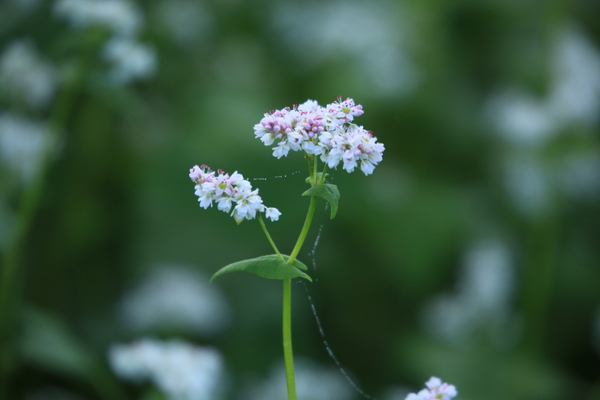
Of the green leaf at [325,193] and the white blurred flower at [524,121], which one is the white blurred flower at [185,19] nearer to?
the white blurred flower at [524,121]

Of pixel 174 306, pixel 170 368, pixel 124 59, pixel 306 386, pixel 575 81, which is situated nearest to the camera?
pixel 170 368

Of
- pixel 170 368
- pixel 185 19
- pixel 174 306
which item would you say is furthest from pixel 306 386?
pixel 185 19

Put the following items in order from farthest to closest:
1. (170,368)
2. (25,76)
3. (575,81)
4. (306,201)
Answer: (575,81)
(306,201)
(25,76)
(170,368)

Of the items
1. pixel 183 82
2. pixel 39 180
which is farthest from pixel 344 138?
pixel 183 82

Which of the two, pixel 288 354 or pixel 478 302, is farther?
pixel 478 302

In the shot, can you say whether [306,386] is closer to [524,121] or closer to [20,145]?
[20,145]

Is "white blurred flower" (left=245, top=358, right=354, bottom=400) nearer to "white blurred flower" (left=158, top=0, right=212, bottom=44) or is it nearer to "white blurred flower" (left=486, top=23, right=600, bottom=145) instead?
"white blurred flower" (left=486, top=23, right=600, bottom=145)

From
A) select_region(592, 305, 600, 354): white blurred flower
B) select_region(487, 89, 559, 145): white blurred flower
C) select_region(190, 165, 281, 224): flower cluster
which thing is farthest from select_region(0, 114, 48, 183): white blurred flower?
select_region(592, 305, 600, 354): white blurred flower
